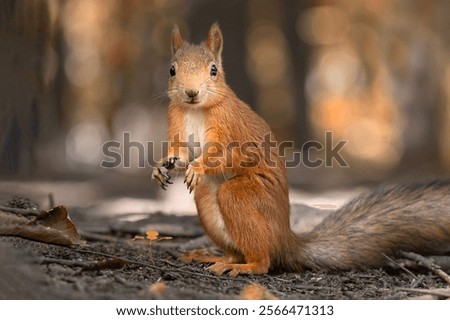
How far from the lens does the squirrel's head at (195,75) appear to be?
368 centimetres

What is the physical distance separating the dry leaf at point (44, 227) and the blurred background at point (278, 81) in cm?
140

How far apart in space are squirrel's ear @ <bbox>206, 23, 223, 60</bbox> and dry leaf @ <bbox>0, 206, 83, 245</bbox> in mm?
992

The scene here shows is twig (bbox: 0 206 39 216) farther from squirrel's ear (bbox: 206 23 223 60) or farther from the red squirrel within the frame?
squirrel's ear (bbox: 206 23 223 60)

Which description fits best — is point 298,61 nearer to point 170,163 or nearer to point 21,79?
point 21,79

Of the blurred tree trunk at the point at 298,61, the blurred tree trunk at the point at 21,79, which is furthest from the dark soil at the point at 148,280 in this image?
the blurred tree trunk at the point at 298,61

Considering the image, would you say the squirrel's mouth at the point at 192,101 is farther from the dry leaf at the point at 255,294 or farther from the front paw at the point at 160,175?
the dry leaf at the point at 255,294

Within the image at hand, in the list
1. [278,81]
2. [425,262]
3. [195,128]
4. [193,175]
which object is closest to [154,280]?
[193,175]

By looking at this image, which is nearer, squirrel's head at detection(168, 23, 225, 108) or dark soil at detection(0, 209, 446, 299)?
dark soil at detection(0, 209, 446, 299)

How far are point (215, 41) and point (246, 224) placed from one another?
0.87 meters

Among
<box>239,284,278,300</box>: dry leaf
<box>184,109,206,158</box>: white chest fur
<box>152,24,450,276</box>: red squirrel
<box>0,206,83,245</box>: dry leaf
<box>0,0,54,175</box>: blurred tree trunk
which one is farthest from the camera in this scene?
<box>0,0,54,175</box>: blurred tree trunk

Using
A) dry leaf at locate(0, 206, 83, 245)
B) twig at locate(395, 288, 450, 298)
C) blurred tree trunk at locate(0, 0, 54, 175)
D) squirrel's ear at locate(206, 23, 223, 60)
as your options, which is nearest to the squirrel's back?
twig at locate(395, 288, 450, 298)

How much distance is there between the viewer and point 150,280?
3.36 metres

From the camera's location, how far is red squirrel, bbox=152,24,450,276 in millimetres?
3670

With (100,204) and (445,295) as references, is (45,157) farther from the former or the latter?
(445,295)
